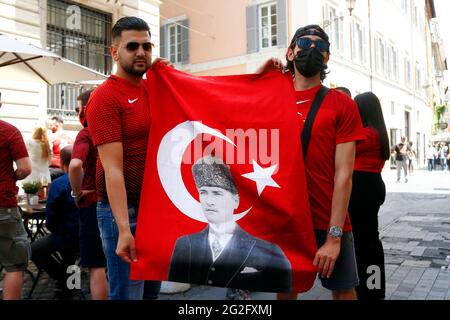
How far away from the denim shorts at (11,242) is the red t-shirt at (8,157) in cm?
8

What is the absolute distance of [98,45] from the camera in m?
13.5

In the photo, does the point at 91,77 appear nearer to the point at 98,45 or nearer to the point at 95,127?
the point at 95,127

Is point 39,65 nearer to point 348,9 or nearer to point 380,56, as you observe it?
point 348,9

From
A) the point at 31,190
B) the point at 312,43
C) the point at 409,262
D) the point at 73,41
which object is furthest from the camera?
the point at 73,41

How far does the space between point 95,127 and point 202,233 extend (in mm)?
767

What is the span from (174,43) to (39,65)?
53.4 feet

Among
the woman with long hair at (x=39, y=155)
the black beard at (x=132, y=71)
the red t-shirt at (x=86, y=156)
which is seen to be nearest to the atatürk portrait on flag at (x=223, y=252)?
the black beard at (x=132, y=71)

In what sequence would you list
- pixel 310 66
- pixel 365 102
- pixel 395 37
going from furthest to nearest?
pixel 395 37
pixel 365 102
pixel 310 66

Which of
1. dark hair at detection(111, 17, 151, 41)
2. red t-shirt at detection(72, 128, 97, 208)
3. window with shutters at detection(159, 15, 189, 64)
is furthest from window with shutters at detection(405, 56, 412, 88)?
dark hair at detection(111, 17, 151, 41)

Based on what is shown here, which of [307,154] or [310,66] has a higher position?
[310,66]

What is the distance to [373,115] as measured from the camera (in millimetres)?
3824

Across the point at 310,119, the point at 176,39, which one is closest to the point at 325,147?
the point at 310,119

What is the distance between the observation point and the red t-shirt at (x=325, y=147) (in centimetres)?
244
